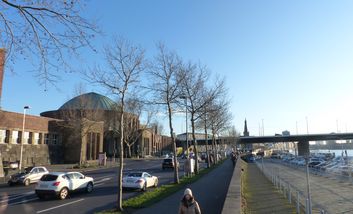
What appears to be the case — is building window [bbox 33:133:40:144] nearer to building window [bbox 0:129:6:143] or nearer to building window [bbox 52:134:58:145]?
building window [bbox 52:134:58:145]

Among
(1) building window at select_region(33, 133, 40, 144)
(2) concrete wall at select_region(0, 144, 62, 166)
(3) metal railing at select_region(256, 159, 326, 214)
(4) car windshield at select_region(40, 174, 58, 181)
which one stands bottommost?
(3) metal railing at select_region(256, 159, 326, 214)

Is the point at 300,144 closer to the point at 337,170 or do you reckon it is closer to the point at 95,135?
the point at 95,135

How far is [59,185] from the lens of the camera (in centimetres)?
2059

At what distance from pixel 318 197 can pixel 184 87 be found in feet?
49.4

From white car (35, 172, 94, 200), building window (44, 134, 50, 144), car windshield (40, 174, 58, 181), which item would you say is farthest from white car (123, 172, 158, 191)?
building window (44, 134, 50, 144)

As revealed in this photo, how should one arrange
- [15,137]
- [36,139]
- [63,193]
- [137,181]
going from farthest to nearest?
[36,139] < [15,137] < [137,181] < [63,193]

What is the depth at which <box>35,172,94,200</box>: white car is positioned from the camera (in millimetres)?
20281

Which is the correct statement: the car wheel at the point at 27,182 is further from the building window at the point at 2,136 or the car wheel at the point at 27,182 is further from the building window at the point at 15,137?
the building window at the point at 15,137

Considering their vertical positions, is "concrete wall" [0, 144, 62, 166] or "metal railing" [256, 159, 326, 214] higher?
"concrete wall" [0, 144, 62, 166]

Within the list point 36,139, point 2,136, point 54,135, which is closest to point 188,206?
point 2,136

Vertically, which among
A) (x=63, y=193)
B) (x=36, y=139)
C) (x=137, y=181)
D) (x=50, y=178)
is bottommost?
(x=63, y=193)

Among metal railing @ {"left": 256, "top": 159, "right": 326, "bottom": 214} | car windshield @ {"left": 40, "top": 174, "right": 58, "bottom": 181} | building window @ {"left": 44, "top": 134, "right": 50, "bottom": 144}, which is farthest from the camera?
building window @ {"left": 44, "top": 134, "right": 50, "bottom": 144}

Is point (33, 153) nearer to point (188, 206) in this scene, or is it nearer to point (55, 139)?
point (55, 139)

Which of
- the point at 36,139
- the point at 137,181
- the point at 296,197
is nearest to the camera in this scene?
the point at 296,197
